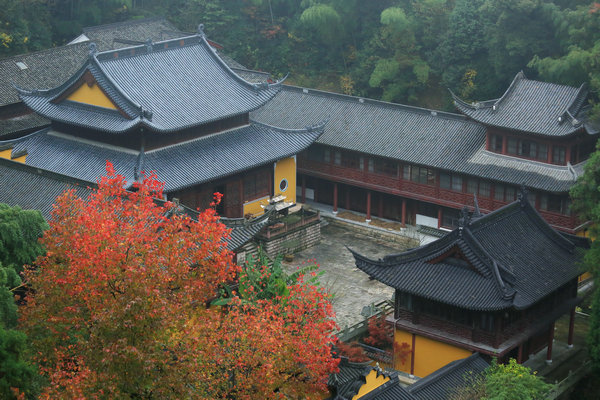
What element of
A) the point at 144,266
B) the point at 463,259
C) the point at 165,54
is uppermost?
the point at 165,54

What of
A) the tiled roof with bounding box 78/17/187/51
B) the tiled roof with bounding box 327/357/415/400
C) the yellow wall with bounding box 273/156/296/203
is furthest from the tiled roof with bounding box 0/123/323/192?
the tiled roof with bounding box 78/17/187/51

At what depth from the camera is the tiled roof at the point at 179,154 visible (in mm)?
39906

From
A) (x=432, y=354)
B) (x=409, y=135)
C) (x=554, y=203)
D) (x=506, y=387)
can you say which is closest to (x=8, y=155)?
(x=409, y=135)

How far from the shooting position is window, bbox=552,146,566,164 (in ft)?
133

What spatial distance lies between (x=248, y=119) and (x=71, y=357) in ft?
78.8

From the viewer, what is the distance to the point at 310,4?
2633 inches

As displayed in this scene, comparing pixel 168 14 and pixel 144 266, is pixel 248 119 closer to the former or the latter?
pixel 144 266

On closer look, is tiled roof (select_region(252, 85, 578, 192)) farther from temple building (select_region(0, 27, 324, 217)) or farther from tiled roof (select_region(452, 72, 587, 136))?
temple building (select_region(0, 27, 324, 217))

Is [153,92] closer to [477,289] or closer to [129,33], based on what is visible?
[477,289]

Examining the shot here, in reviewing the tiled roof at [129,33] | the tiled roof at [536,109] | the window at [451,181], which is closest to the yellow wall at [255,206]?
the window at [451,181]

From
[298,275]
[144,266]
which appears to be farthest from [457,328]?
[144,266]

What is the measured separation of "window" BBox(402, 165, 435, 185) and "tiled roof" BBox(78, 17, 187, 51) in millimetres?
20531

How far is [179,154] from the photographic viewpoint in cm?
4116

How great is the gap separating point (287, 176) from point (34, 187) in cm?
1378
